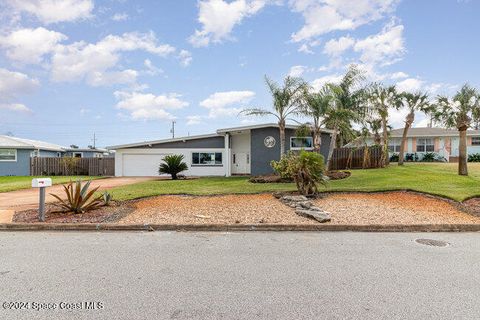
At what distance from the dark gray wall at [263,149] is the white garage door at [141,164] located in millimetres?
8065

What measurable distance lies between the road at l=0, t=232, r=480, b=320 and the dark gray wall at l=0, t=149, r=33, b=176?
25489 millimetres

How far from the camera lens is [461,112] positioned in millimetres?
16594

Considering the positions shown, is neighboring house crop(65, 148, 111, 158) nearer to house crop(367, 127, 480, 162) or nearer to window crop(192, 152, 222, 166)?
window crop(192, 152, 222, 166)

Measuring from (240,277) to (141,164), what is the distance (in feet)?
76.9

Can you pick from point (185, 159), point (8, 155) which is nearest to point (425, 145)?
point (185, 159)

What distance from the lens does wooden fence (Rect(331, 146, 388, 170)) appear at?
22.9 metres

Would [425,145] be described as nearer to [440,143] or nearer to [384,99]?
[440,143]

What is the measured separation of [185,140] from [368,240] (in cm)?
2074

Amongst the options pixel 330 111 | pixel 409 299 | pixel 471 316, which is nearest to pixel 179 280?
pixel 409 299

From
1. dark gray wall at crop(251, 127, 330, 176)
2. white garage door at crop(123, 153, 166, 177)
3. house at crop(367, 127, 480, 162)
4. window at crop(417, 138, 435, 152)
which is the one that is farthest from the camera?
window at crop(417, 138, 435, 152)

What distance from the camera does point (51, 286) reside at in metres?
3.84

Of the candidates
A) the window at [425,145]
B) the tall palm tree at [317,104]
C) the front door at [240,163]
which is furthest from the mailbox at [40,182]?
the window at [425,145]

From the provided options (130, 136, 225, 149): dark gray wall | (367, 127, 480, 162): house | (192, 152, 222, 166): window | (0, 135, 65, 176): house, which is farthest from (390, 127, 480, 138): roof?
(0, 135, 65, 176): house

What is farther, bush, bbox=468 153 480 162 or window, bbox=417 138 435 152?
window, bbox=417 138 435 152
